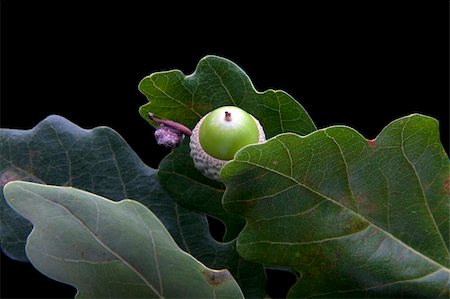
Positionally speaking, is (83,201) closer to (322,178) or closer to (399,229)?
(322,178)

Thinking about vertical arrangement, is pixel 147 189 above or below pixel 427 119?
below

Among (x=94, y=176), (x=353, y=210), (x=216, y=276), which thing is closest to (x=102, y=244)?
(x=216, y=276)

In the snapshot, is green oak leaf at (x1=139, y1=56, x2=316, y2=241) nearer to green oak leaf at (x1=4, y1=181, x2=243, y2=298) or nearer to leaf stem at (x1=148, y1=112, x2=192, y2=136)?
leaf stem at (x1=148, y1=112, x2=192, y2=136)

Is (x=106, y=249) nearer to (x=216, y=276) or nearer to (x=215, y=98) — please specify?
(x=216, y=276)

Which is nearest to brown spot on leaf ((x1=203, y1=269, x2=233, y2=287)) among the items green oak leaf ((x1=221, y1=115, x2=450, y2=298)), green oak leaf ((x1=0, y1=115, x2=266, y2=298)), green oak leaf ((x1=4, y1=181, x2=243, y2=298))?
green oak leaf ((x1=4, y1=181, x2=243, y2=298))

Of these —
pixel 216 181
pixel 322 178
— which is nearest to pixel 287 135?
pixel 322 178

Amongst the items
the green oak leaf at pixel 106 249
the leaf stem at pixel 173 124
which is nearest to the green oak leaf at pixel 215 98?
the leaf stem at pixel 173 124
